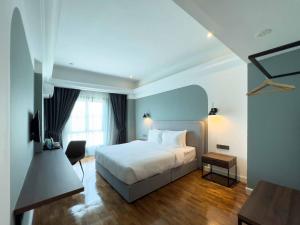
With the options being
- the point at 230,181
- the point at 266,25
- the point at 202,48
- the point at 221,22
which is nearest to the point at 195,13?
the point at 221,22

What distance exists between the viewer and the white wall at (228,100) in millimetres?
2912

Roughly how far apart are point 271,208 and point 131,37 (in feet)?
9.87

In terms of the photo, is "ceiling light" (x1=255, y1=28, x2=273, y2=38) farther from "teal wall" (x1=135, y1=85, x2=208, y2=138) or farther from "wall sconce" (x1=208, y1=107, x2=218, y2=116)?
"teal wall" (x1=135, y1=85, x2=208, y2=138)

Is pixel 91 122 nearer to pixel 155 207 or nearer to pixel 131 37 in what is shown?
pixel 131 37

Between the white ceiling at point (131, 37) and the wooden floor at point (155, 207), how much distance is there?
2825mm

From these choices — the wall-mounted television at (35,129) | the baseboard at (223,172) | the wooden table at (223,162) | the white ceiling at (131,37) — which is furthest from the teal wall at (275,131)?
the wall-mounted television at (35,129)

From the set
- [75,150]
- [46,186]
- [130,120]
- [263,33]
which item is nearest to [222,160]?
[263,33]

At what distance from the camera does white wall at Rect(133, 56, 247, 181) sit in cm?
291

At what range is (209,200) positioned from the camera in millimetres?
2332

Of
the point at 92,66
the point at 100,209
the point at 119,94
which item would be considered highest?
the point at 92,66

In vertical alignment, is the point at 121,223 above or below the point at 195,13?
below

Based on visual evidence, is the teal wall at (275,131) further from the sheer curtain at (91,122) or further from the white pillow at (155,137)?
the sheer curtain at (91,122)

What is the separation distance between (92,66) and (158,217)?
399 centimetres

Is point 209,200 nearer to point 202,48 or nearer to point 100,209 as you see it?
point 100,209
